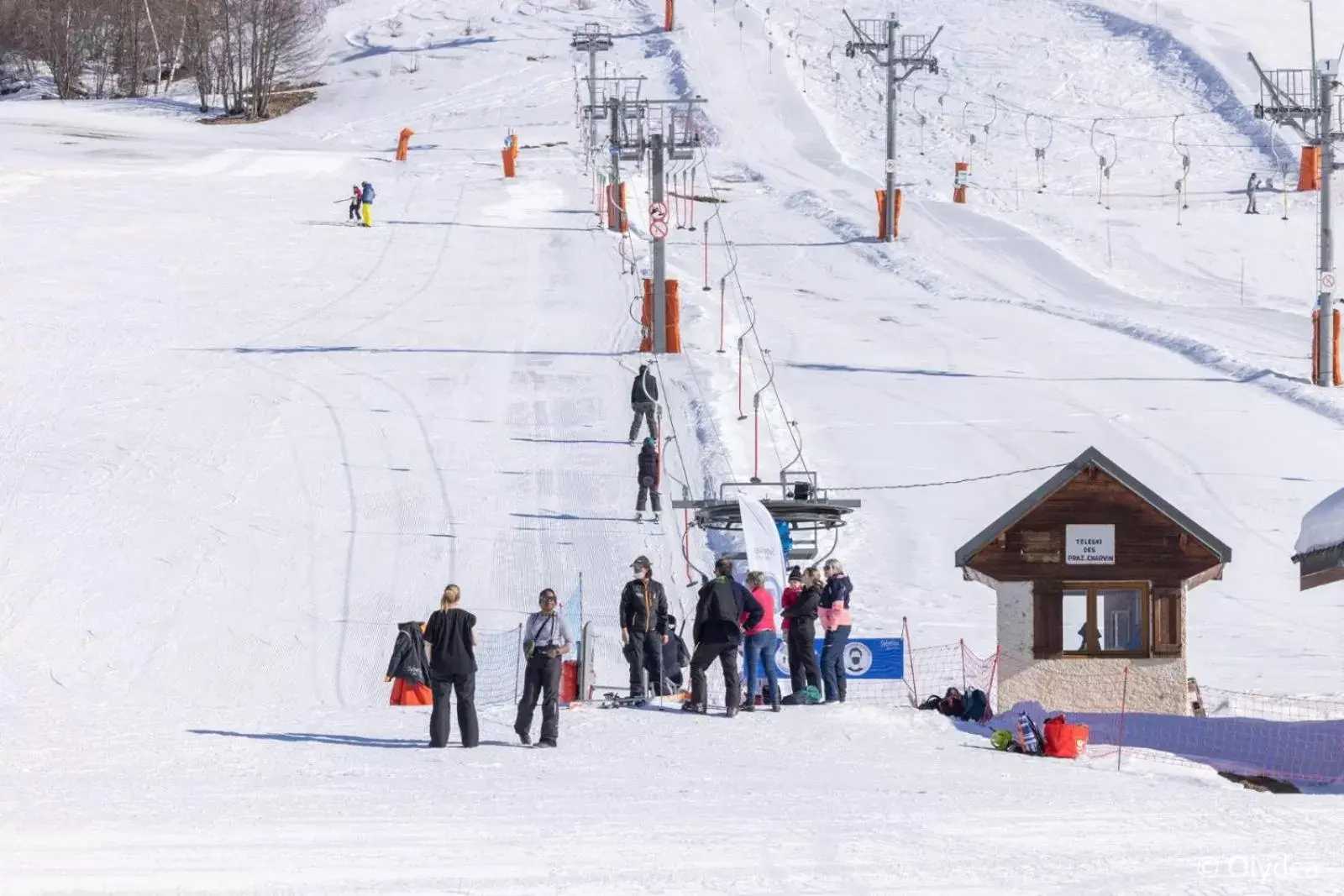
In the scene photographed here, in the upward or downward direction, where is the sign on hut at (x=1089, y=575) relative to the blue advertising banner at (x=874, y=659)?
upward

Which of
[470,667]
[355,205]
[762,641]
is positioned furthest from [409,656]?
[355,205]

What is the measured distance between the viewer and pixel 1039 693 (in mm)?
13898

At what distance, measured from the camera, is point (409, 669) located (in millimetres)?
13445

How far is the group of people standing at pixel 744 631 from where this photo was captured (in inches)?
493

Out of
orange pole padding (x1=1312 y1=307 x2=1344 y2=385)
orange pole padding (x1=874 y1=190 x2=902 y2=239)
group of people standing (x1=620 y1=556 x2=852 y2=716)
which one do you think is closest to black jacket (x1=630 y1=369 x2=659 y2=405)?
group of people standing (x1=620 y1=556 x2=852 y2=716)

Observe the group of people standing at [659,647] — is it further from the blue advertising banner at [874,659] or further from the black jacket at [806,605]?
the blue advertising banner at [874,659]

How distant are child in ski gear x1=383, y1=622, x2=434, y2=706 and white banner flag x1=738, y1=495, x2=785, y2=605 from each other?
263 cm

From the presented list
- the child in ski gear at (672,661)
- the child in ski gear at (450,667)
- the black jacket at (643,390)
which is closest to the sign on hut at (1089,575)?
the child in ski gear at (672,661)

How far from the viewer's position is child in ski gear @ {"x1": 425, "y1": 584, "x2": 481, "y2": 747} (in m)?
11.3

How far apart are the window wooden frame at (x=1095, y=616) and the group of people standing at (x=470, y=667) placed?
14.0ft

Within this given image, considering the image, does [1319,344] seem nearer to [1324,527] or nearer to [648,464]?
[648,464]

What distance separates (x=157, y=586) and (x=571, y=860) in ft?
32.4

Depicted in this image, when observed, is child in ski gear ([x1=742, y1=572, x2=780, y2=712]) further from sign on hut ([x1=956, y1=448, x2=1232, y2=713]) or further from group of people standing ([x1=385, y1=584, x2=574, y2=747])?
group of people standing ([x1=385, y1=584, x2=574, y2=747])

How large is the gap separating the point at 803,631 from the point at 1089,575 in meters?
2.24
